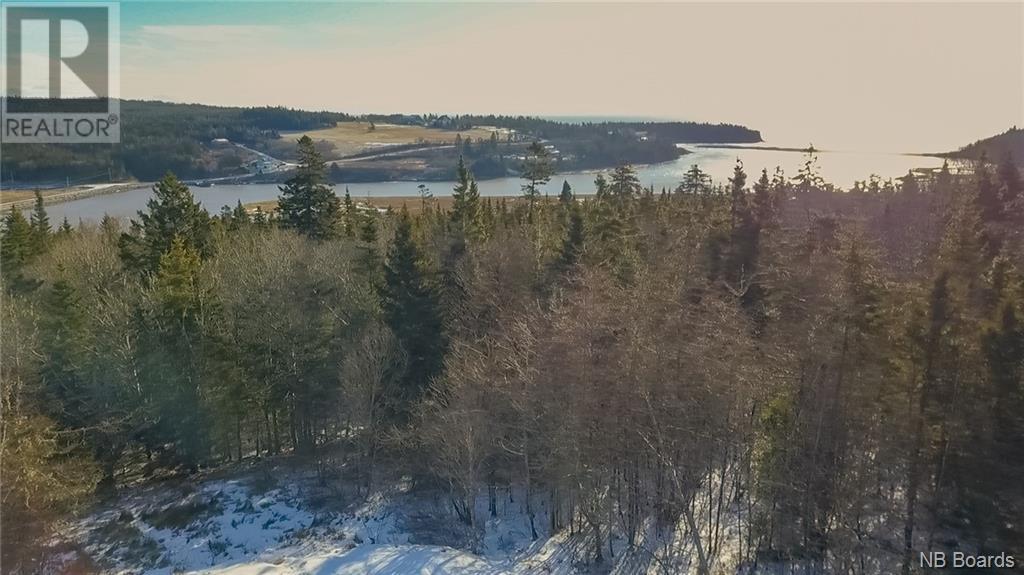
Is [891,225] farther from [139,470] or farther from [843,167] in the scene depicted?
[139,470]

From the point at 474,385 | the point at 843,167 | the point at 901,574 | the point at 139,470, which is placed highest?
the point at 843,167

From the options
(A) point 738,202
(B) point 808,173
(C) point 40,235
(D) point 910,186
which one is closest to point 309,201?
(C) point 40,235

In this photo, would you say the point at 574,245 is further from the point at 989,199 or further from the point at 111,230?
the point at 111,230

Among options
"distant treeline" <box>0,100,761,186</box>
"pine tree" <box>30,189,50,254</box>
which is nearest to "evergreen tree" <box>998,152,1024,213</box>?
"pine tree" <box>30,189,50,254</box>

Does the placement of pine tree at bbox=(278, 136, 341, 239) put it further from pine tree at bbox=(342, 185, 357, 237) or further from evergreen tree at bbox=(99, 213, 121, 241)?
evergreen tree at bbox=(99, 213, 121, 241)

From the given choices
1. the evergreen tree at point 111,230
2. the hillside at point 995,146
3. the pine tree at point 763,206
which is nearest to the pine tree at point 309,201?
the evergreen tree at point 111,230

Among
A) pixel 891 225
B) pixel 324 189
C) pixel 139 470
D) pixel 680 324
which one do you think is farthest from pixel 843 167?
pixel 139 470

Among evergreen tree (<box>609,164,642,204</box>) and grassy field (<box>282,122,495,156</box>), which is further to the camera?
grassy field (<box>282,122,495,156</box>)
